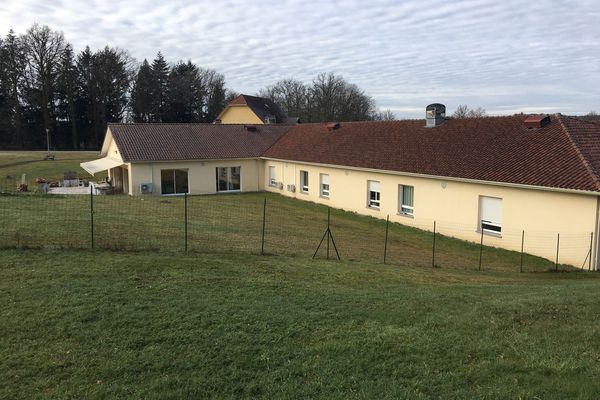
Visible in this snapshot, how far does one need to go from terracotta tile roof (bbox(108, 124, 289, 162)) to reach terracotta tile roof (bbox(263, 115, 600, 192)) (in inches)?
261

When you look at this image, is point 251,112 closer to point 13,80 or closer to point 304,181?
point 13,80

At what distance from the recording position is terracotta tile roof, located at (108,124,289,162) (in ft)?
111

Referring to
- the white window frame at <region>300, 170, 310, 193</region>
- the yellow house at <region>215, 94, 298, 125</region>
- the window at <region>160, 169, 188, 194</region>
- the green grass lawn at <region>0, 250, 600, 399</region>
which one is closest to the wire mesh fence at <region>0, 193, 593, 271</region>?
the green grass lawn at <region>0, 250, 600, 399</region>

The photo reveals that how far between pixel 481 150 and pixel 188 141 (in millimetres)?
21807

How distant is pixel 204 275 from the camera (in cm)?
969

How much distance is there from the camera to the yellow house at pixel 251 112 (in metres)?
64.2

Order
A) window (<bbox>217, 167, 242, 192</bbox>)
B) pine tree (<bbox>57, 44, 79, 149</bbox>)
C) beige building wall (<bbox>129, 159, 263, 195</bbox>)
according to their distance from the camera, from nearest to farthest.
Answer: beige building wall (<bbox>129, 159, 263, 195</bbox>), window (<bbox>217, 167, 242, 192</bbox>), pine tree (<bbox>57, 44, 79, 149</bbox>)

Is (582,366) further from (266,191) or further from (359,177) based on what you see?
(266,191)

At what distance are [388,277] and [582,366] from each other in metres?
6.31

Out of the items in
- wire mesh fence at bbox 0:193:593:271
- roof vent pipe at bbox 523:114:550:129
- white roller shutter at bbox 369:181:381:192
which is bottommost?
wire mesh fence at bbox 0:193:593:271

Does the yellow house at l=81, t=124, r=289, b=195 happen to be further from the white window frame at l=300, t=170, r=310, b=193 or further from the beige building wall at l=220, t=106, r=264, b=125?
the beige building wall at l=220, t=106, r=264, b=125

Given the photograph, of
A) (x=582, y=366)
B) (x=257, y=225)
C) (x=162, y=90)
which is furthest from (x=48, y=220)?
(x=162, y=90)

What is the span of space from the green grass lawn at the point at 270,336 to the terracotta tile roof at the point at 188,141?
2433 cm

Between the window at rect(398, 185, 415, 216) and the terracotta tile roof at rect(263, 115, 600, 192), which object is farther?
the window at rect(398, 185, 415, 216)
